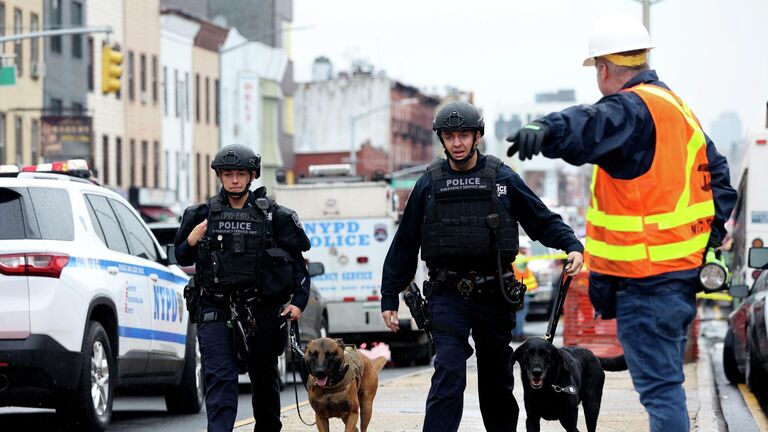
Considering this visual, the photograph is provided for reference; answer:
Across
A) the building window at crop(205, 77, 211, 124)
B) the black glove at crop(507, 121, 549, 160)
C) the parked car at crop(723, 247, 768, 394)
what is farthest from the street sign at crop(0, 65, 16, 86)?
the black glove at crop(507, 121, 549, 160)

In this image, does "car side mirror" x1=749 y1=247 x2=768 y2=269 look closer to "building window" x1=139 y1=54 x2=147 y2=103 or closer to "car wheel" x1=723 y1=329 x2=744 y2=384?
"car wheel" x1=723 y1=329 x2=744 y2=384

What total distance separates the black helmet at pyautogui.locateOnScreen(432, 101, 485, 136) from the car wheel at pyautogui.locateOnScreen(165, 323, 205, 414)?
5.73 m

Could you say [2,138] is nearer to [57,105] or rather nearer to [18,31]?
[18,31]

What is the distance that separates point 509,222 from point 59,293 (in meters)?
3.40

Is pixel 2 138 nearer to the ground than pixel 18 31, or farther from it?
nearer to the ground

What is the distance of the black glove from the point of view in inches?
232

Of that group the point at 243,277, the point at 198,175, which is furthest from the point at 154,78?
the point at 243,277

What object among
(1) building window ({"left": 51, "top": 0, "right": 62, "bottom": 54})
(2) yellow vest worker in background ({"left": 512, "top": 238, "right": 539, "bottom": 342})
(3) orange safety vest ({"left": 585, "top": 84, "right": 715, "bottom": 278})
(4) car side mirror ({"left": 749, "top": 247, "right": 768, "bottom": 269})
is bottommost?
(2) yellow vest worker in background ({"left": 512, "top": 238, "right": 539, "bottom": 342})

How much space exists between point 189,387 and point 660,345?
8009mm

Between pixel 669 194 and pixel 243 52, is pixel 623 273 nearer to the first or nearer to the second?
pixel 669 194

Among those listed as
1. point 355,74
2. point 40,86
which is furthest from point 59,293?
point 355,74

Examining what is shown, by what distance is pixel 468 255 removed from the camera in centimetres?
854

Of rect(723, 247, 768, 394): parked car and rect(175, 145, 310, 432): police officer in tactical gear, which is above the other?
rect(175, 145, 310, 432): police officer in tactical gear

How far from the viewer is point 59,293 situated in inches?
420
